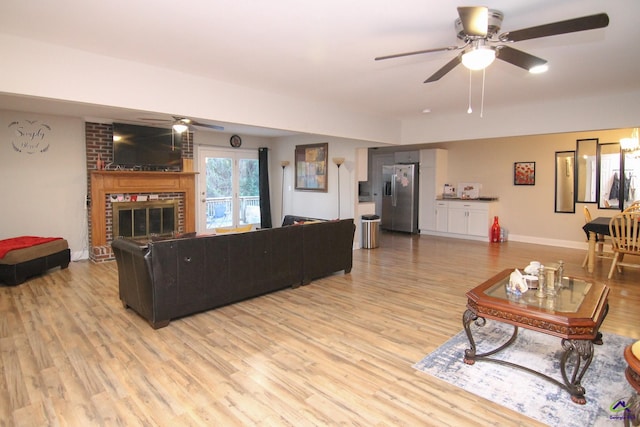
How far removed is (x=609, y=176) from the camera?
263 inches

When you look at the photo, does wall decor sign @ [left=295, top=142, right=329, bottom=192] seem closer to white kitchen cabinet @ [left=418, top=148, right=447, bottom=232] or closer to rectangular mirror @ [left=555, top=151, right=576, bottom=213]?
white kitchen cabinet @ [left=418, top=148, right=447, bottom=232]

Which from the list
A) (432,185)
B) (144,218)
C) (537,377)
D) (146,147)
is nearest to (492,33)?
(537,377)

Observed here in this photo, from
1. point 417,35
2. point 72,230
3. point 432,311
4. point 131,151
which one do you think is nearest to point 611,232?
point 432,311

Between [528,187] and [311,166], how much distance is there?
4470 mm

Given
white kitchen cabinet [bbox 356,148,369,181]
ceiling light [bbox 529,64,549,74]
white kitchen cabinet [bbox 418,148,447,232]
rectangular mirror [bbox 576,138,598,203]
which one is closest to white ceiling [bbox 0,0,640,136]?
ceiling light [bbox 529,64,549,74]

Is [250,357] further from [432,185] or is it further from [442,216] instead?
[432,185]

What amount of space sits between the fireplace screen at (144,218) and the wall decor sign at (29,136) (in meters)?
1.35

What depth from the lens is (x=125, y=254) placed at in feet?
12.0

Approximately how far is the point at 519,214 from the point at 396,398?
6.71 meters

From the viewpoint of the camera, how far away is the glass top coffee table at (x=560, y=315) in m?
2.23

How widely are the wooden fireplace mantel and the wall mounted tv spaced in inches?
7.2

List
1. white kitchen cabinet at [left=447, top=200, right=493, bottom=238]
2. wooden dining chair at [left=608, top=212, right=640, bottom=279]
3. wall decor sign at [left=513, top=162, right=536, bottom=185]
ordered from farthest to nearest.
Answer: white kitchen cabinet at [left=447, top=200, right=493, bottom=238]
wall decor sign at [left=513, top=162, right=536, bottom=185]
wooden dining chair at [left=608, top=212, right=640, bottom=279]

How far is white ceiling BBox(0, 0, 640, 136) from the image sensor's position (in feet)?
7.50

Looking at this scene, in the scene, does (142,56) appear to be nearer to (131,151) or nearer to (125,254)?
(125,254)
